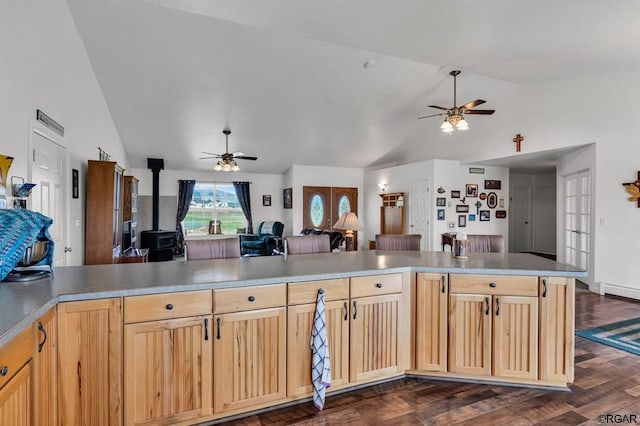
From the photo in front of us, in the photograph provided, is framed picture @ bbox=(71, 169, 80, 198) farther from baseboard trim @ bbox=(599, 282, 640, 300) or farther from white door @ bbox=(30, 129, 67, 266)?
baseboard trim @ bbox=(599, 282, 640, 300)

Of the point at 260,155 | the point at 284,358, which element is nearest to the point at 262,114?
the point at 260,155

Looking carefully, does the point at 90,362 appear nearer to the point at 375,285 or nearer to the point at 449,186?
the point at 375,285

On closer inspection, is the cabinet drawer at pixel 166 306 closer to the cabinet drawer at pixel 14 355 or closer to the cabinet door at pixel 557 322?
the cabinet drawer at pixel 14 355

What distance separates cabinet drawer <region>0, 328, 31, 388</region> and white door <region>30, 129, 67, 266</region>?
1982 mm

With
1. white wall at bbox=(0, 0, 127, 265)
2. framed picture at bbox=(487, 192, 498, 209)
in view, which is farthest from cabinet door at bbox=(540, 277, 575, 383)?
Answer: framed picture at bbox=(487, 192, 498, 209)

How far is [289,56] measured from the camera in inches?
183

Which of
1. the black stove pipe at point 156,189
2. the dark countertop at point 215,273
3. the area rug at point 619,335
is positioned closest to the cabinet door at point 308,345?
the dark countertop at point 215,273

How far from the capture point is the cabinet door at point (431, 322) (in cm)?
246

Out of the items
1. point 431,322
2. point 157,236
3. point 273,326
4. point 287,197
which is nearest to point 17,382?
point 273,326

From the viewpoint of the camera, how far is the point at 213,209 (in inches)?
371

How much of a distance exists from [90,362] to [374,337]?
5.46ft

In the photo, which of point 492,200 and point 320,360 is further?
point 492,200

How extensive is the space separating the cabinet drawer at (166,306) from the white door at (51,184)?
1.80 metres

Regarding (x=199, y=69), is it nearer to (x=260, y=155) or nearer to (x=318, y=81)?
(x=318, y=81)
